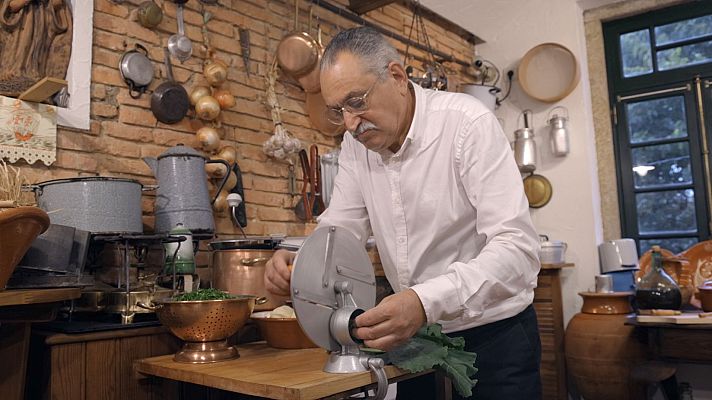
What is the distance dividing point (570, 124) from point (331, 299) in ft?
11.7

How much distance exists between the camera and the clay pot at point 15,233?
4.59 feet

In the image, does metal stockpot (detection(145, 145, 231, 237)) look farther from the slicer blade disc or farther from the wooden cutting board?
the wooden cutting board

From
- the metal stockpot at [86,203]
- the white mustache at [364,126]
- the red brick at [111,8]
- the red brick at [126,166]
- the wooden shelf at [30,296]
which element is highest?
the red brick at [111,8]

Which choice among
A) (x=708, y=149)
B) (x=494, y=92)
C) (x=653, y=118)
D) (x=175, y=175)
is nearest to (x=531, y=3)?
(x=494, y=92)

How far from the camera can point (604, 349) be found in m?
3.43

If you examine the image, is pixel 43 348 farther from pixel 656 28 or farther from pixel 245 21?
pixel 656 28

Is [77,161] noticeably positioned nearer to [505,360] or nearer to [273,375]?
[273,375]

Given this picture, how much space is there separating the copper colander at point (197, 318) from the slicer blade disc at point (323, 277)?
431mm

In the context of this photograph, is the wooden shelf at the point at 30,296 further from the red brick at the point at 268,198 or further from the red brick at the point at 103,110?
the red brick at the point at 268,198

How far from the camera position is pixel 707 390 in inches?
148

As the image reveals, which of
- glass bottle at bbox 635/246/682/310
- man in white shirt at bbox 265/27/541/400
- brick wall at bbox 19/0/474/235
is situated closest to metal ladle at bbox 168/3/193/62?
brick wall at bbox 19/0/474/235

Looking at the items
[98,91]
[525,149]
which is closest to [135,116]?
[98,91]

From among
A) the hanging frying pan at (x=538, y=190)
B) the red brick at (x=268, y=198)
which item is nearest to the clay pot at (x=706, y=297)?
the hanging frying pan at (x=538, y=190)

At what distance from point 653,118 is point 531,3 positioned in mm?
1266
